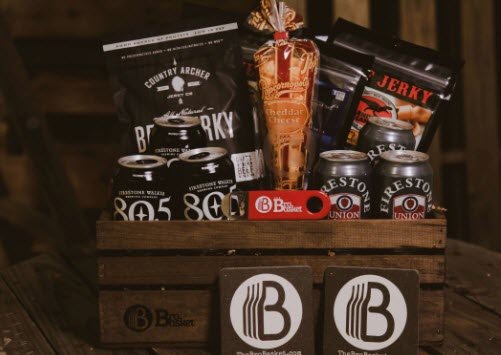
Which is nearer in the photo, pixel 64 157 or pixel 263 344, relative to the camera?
pixel 263 344

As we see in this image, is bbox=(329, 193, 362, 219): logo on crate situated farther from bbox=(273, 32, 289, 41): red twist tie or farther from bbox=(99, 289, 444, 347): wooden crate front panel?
bbox=(273, 32, 289, 41): red twist tie

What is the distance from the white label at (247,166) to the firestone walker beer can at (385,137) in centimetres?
22

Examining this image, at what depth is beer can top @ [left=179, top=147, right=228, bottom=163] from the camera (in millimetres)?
1040

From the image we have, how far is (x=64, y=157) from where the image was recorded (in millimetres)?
2715

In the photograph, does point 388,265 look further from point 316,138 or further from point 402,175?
point 316,138

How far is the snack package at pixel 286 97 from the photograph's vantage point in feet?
3.84

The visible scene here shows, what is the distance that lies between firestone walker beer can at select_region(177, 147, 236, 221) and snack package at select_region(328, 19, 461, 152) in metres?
0.32

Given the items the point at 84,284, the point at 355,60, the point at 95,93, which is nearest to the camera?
the point at 355,60

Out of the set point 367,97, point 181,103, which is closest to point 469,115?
point 367,97

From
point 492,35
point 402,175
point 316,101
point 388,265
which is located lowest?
point 388,265

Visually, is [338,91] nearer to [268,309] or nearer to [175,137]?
[175,137]

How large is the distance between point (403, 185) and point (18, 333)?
2.09 feet

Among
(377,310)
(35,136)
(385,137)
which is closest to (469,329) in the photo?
(377,310)

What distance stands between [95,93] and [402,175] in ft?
6.10
